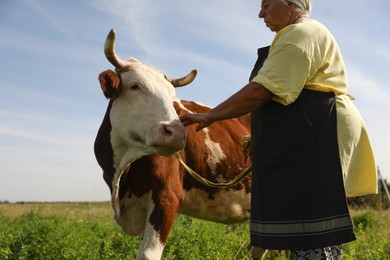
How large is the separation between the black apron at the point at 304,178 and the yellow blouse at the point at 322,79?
0.09 m

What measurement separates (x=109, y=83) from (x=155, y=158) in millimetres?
873

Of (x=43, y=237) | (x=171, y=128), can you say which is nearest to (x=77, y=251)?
(x=43, y=237)

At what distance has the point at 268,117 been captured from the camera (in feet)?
9.66

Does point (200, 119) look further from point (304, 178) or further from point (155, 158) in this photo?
point (155, 158)

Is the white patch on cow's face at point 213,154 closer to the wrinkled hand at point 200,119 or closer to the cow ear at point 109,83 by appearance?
the cow ear at point 109,83

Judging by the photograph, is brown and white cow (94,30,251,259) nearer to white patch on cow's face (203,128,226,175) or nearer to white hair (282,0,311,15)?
white patch on cow's face (203,128,226,175)

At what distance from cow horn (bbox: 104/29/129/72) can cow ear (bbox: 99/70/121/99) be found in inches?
7.4

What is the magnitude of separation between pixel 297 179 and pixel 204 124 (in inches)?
28.1

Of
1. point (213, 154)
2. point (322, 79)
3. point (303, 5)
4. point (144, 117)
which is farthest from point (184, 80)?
point (322, 79)

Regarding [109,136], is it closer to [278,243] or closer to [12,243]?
[278,243]

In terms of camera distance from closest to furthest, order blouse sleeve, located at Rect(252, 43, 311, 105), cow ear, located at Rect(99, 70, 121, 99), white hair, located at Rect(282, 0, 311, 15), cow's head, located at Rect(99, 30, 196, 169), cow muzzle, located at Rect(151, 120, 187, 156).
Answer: blouse sleeve, located at Rect(252, 43, 311, 105)
white hair, located at Rect(282, 0, 311, 15)
cow muzzle, located at Rect(151, 120, 187, 156)
cow's head, located at Rect(99, 30, 196, 169)
cow ear, located at Rect(99, 70, 121, 99)

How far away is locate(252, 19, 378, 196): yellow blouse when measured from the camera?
9.11ft

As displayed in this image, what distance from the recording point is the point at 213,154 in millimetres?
5586

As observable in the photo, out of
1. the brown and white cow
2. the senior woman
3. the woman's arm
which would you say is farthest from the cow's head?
the senior woman
